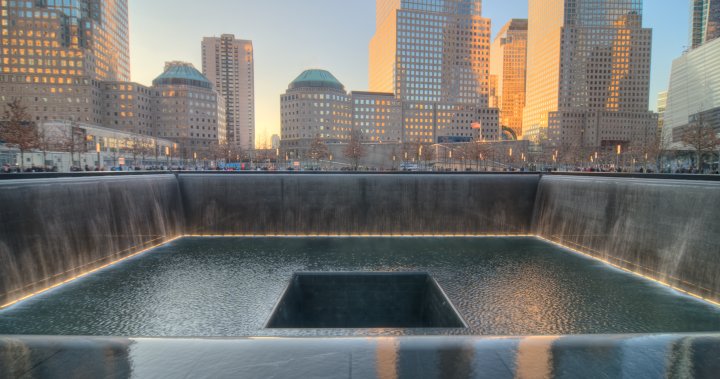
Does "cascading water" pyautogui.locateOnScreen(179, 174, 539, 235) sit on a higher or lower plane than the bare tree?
→ lower

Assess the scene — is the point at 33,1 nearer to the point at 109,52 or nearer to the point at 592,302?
the point at 109,52

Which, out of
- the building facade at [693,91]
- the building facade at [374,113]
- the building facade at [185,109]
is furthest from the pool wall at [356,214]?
the building facade at [374,113]

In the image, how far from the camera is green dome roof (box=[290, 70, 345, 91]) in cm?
16000

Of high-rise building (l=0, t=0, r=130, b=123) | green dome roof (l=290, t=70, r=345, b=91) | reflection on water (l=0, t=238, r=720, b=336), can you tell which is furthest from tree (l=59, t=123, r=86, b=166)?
green dome roof (l=290, t=70, r=345, b=91)

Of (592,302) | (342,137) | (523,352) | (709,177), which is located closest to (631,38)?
(342,137)

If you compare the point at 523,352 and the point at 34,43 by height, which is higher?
the point at 34,43

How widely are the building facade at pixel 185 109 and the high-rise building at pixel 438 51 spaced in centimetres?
8081

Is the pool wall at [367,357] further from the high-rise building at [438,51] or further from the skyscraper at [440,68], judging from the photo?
the high-rise building at [438,51]

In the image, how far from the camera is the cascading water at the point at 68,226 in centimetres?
1461

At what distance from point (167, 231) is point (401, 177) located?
1746cm

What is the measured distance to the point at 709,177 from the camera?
784 inches

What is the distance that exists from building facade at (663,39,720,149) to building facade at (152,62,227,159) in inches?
5985

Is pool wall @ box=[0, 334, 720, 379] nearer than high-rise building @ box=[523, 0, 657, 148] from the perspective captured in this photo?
Yes

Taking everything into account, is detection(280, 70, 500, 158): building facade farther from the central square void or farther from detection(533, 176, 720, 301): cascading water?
the central square void
